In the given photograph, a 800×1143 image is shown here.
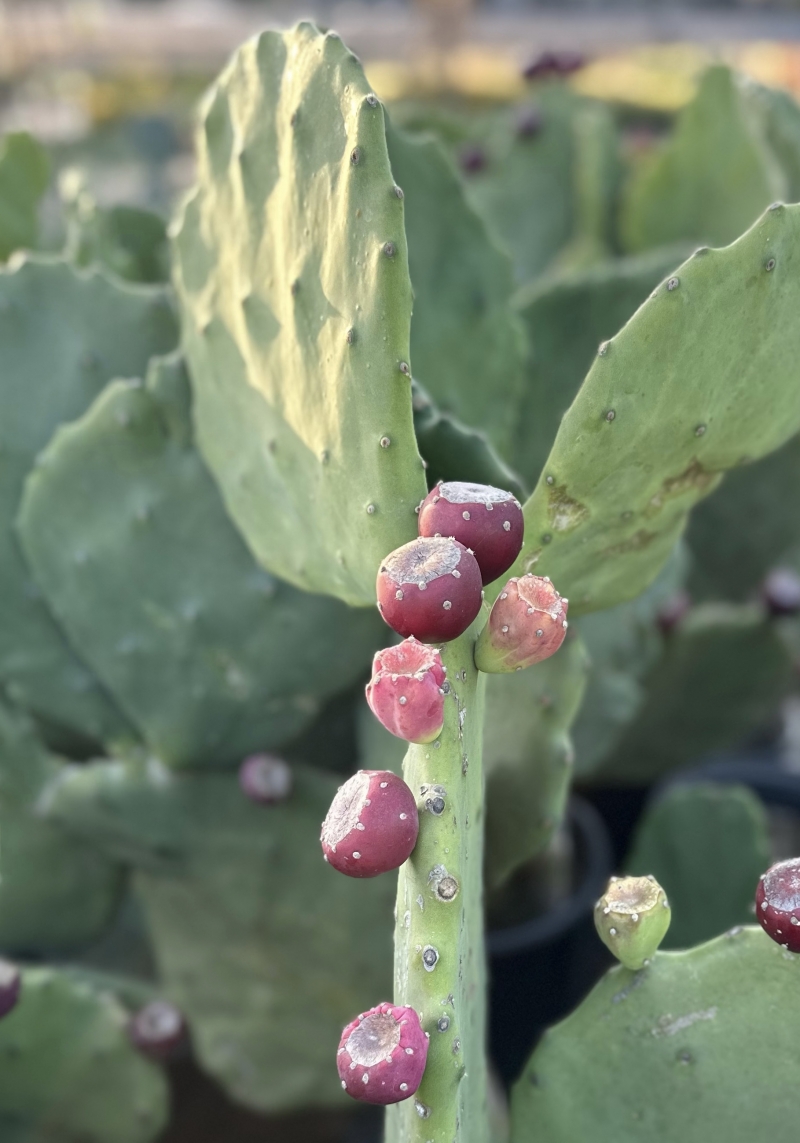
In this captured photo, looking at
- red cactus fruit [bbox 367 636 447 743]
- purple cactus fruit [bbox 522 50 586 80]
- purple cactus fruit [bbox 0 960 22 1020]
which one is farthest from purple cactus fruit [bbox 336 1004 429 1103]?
purple cactus fruit [bbox 522 50 586 80]

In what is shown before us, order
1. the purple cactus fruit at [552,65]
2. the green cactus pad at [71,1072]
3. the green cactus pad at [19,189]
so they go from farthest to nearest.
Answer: the purple cactus fruit at [552,65], the green cactus pad at [19,189], the green cactus pad at [71,1072]

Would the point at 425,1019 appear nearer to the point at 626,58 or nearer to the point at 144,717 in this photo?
the point at 144,717

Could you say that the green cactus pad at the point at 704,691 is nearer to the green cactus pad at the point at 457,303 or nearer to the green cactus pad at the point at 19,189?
the green cactus pad at the point at 457,303

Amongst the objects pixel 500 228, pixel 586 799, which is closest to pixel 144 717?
pixel 586 799

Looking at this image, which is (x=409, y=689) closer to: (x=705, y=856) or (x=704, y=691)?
(x=705, y=856)

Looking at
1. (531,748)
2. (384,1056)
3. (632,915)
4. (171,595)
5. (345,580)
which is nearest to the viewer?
(384,1056)

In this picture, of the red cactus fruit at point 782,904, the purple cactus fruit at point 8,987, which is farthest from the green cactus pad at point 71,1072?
the red cactus fruit at point 782,904

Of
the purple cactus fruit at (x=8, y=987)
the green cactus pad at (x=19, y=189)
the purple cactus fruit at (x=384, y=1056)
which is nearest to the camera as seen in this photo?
the purple cactus fruit at (x=384, y=1056)

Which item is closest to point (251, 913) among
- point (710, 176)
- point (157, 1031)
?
point (157, 1031)
